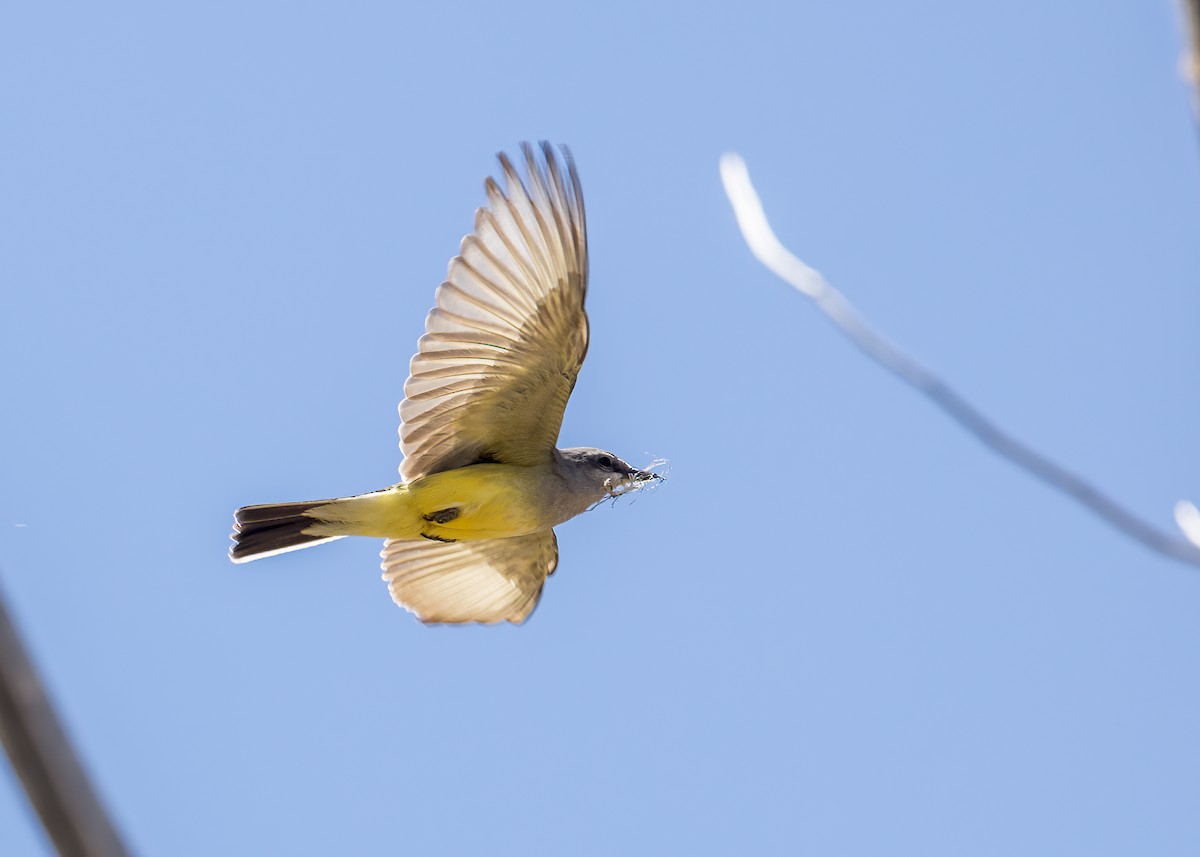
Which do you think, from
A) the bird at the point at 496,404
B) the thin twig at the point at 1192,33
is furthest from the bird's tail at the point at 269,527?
the thin twig at the point at 1192,33

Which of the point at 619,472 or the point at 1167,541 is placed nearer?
the point at 1167,541

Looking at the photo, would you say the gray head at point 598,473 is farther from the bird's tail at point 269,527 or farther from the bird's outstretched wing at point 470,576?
the bird's tail at point 269,527

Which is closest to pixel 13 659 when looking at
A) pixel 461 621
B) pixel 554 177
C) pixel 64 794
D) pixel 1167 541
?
pixel 64 794

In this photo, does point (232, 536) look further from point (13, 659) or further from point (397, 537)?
point (13, 659)

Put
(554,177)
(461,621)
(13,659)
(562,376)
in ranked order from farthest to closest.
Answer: (461,621) < (562,376) < (554,177) < (13,659)

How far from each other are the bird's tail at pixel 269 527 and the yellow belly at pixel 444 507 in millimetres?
64

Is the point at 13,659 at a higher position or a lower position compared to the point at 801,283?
lower

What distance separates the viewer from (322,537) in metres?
6.68

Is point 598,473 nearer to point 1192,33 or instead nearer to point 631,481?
point 631,481

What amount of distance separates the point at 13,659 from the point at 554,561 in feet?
23.8

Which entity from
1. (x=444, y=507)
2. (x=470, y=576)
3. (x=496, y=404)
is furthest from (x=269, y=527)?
(x=470, y=576)

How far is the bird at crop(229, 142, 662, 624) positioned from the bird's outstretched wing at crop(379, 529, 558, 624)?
777 mm

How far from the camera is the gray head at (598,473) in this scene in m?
6.96

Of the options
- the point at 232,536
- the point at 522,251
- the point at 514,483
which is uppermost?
the point at 522,251
